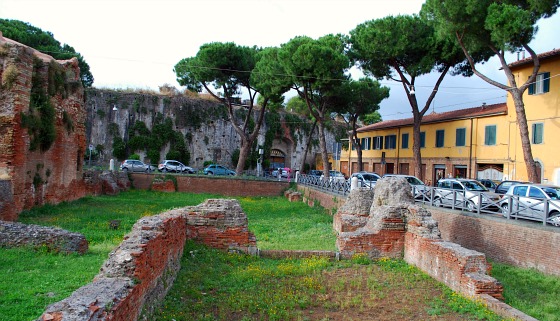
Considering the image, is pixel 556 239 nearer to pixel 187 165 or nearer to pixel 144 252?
pixel 144 252

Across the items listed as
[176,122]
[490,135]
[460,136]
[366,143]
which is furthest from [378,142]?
[176,122]

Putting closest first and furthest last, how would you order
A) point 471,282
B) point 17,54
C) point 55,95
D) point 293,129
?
point 471,282
point 17,54
point 55,95
point 293,129

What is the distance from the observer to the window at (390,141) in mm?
36750

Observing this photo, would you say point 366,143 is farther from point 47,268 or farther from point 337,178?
point 47,268

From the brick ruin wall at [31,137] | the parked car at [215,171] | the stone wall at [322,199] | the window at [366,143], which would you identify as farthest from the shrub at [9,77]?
the window at [366,143]

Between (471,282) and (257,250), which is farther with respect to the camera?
(257,250)

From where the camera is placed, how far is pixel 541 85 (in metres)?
22.6

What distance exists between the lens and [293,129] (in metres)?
48.5

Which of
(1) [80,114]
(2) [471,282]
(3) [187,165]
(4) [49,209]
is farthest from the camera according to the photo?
(3) [187,165]

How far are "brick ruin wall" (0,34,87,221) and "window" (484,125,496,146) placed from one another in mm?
21355

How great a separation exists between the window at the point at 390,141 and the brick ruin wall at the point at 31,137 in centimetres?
2354

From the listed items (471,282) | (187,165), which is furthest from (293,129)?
(471,282)

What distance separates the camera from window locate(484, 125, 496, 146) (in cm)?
2597

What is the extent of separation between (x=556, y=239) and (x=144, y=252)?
8319mm
